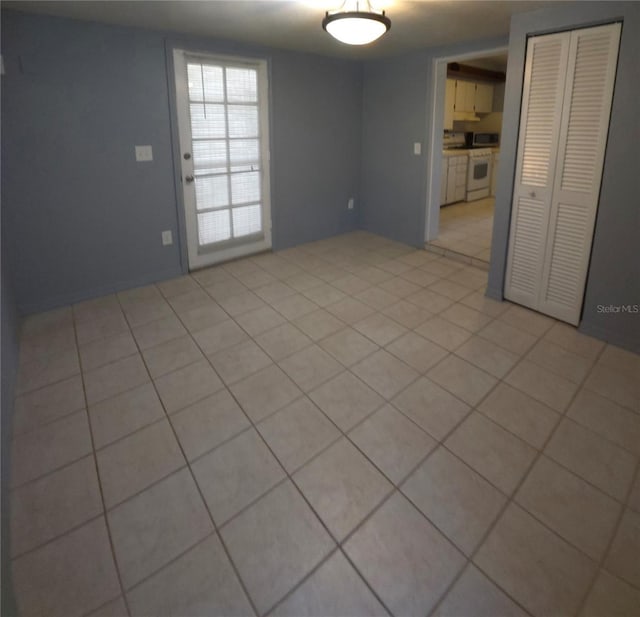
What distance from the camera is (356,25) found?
219 centimetres

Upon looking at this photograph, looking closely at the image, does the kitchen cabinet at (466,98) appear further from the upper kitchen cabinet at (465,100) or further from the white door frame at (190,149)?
the white door frame at (190,149)

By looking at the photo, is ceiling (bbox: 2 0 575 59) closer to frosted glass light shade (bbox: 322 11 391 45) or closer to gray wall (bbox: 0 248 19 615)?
frosted glass light shade (bbox: 322 11 391 45)

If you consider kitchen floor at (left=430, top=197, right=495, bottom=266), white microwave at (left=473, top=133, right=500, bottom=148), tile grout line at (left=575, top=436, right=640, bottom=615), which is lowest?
tile grout line at (left=575, top=436, right=640, bottom=615)

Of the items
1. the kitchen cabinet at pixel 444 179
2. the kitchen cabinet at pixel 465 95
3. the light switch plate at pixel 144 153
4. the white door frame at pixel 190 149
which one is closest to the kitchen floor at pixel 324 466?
the white door frame at pixel 190 149

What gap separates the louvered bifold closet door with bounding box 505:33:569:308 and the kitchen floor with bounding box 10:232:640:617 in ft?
1.33

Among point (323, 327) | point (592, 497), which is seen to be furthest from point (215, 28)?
point (592, 497)

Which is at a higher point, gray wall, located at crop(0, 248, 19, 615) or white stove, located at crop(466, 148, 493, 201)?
white stove, located at crop(466, 148, 493, 201)

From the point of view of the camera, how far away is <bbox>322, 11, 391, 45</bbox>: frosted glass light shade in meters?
2.13

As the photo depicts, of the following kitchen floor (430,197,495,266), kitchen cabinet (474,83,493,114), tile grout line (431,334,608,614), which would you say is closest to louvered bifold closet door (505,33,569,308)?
kitchen floor (430,197,495,266)

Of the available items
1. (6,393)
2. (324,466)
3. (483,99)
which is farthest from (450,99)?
(6,393)

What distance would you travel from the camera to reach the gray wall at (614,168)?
2.38 metres

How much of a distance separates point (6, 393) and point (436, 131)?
4.30m

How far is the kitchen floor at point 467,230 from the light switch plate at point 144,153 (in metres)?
3.05

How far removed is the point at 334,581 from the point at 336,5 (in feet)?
10.3
